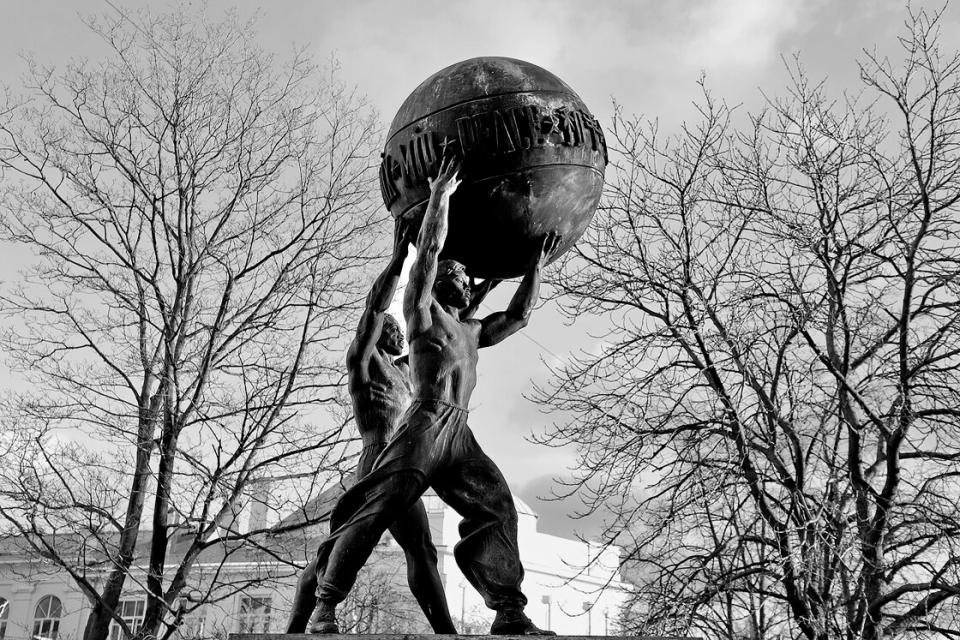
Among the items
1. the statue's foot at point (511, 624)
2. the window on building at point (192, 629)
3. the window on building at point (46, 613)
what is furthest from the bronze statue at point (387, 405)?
the window on building at point (46, 613)

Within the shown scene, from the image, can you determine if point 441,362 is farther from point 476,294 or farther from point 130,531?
point 130,531

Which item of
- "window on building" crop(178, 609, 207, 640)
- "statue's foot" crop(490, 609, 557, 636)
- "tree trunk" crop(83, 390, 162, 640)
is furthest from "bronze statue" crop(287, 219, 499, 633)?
"tree trunk" crop(83, 390, 162, 640)

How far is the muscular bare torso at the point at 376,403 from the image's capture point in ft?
17.9

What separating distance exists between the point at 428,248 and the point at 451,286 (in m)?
0.37

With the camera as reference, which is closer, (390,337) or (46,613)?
(390,337)

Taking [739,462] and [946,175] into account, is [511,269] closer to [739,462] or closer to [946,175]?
[739,462]

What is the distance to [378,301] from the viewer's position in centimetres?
498

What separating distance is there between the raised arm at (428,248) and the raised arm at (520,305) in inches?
19.1

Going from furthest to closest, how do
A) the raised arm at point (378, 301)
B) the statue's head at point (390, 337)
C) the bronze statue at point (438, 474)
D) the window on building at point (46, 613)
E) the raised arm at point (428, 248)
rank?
the window on building at point (46, 613) → the statue's head at point (390, 337) → the raised arm at point (378, 301) → the raised arm at point (428, 248) → the bronze statue at point (438, 474)

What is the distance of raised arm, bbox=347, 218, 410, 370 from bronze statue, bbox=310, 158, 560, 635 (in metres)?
0.14

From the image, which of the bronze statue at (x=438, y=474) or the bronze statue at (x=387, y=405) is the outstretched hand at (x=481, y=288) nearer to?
the bronze statue at (x=387, y=405)

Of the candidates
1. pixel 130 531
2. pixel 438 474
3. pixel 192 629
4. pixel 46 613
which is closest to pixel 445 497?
pixel 438 474

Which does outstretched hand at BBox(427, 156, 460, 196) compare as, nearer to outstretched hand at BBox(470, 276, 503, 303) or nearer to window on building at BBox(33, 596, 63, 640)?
outstretched hand at BBox(470, 276, 503, 303)

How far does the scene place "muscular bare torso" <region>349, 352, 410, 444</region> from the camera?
5.45 m
